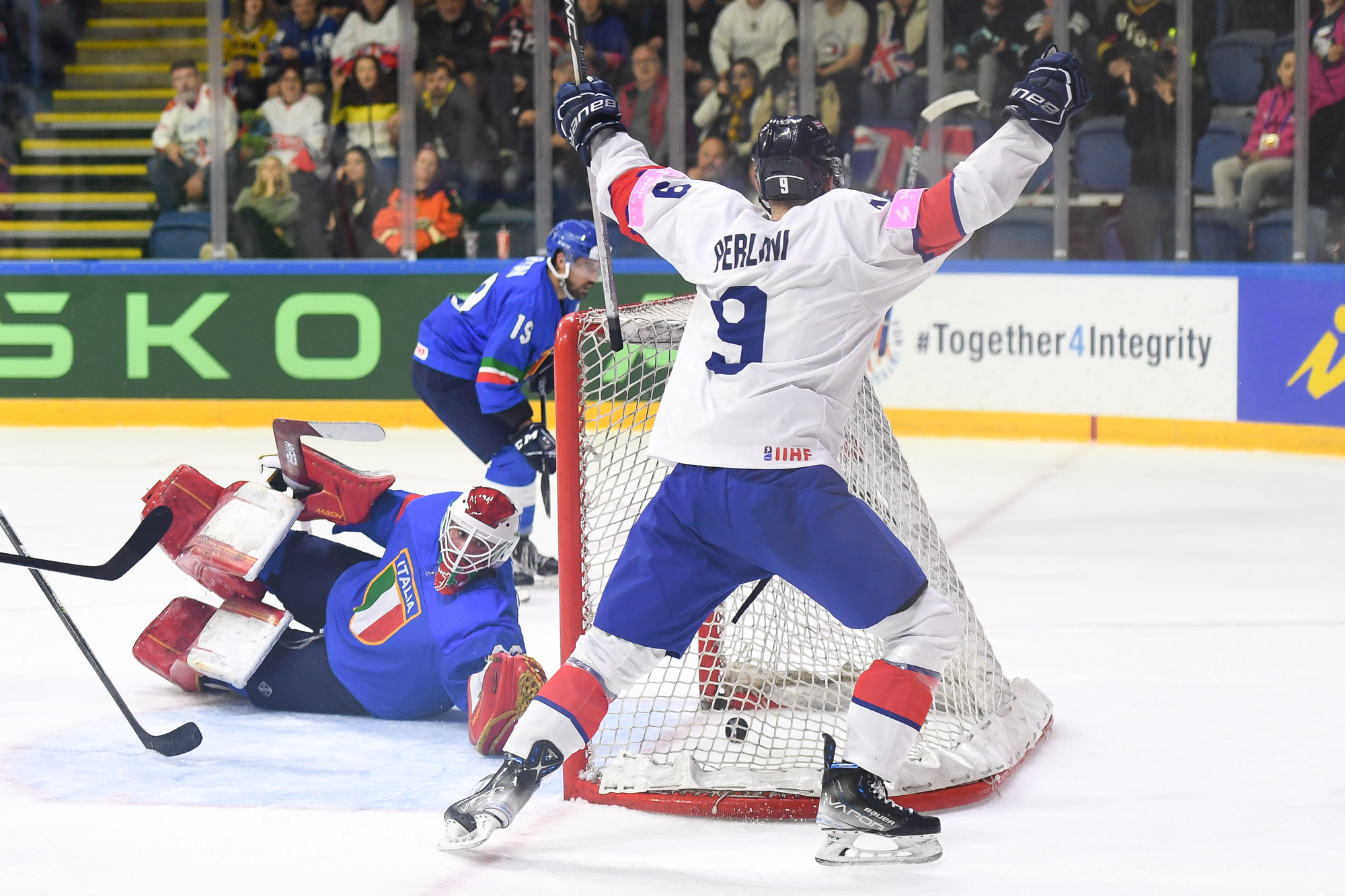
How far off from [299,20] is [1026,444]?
4548mm

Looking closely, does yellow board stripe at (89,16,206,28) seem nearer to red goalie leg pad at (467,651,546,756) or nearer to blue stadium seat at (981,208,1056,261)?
blue stadium seat at (981,208,1056,261)

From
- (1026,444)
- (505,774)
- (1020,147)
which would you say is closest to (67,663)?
(505,774)

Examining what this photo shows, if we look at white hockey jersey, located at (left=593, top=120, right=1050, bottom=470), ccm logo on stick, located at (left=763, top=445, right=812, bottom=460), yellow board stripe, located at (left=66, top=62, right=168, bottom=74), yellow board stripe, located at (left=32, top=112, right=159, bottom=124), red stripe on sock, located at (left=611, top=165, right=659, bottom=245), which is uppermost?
yellow board stripe, located at (left=66, top=62, right=168, bottom=74)

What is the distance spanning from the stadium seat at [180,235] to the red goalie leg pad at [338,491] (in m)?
5.52

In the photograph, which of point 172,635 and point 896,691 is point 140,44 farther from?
point 896,691

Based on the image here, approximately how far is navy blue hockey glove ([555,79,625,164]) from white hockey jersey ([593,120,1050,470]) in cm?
26

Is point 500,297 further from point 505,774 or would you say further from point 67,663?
point 505,774

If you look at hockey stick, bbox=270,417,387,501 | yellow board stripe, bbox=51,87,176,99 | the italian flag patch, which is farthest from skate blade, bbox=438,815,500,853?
yellow board stripe, bbox=51,87,176,99

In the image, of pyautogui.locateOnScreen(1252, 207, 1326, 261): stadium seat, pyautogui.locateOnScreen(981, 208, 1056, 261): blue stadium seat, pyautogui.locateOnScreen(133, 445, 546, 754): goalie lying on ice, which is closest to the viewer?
pyautogui.locateOnScreen(133, 445, 546, 754): goalie lying on ice

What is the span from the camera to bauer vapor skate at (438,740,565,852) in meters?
2.47

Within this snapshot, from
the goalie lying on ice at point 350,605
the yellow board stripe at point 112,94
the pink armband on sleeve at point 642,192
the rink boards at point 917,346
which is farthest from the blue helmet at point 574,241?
the yellow board stripe at point 112,94

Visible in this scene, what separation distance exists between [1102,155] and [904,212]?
5883mm

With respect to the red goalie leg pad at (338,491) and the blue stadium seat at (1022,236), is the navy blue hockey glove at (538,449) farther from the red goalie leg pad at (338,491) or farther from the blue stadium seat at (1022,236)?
the blue stadium seat at (1022,236)

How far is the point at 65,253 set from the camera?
28.1 ft
